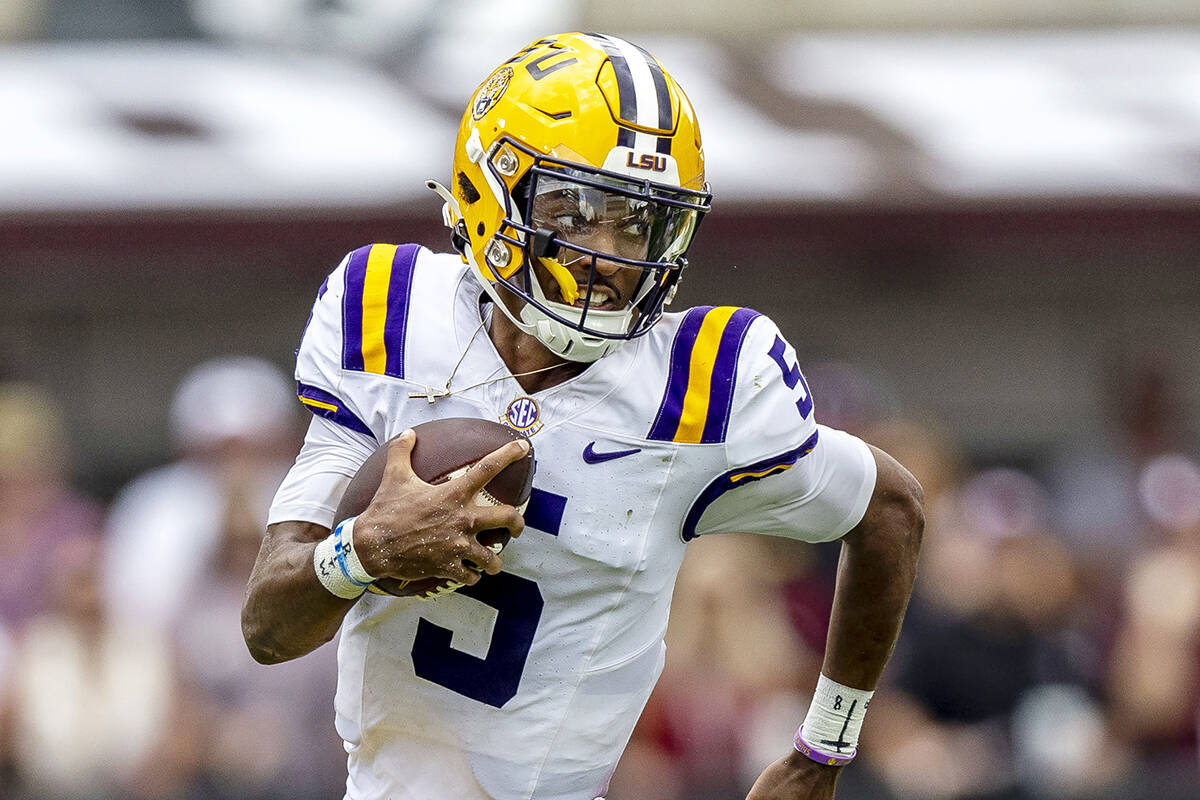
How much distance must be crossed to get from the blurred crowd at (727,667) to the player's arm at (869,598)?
75.9 inches

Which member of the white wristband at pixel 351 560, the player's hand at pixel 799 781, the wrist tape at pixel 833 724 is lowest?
the player's hand at pixel 799 781

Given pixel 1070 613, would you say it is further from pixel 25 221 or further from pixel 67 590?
pixel 25 221

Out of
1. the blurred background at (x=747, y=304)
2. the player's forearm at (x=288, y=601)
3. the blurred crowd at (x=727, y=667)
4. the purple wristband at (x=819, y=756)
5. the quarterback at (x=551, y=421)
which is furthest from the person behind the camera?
the blurred background at (x=747, y=304)

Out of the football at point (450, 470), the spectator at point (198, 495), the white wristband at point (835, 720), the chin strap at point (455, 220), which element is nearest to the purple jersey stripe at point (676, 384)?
the football at point (450, 470)

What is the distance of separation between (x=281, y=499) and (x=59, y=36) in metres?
5.76

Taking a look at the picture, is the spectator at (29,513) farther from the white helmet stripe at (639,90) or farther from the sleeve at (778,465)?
the white helmet stripe at (639,90)

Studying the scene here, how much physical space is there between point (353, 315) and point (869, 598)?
1044mm

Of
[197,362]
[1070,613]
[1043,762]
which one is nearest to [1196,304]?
[1070,613]

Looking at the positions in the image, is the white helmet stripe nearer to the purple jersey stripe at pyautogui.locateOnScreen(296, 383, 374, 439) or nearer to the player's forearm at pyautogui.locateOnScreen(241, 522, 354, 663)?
the purple jersey stripe at pyautogui.locateOnScreen(296, 383, 374, 439)

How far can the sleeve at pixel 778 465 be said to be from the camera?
2.78 m

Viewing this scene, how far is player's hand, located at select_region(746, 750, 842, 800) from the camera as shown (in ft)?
10.4

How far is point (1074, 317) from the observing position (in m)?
8.47

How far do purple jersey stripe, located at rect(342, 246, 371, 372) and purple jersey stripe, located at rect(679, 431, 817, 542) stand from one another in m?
0.58

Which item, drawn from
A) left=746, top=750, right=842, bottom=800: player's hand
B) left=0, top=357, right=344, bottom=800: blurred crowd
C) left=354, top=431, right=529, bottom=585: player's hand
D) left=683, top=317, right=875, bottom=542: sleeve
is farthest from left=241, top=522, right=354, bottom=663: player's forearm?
left=0, top=357, right=344, bottom=800: blurred crowd
